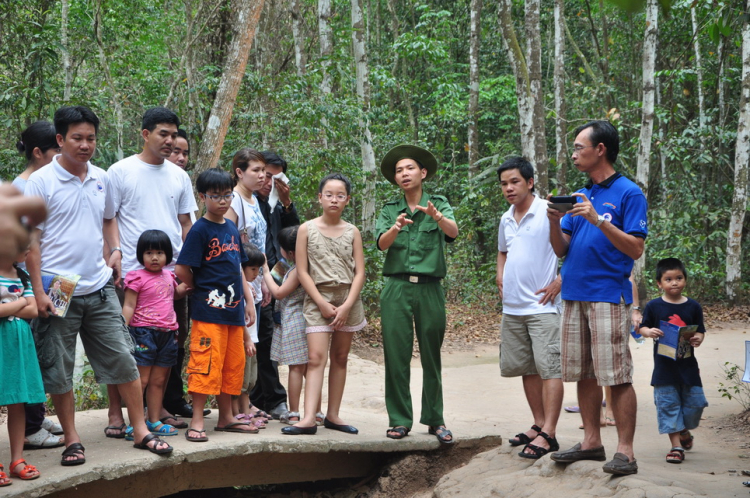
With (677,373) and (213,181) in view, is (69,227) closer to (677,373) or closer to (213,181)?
(213,181)

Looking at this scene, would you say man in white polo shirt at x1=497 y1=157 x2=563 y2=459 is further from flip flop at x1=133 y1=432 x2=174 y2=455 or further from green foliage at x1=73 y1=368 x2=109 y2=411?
green foliage at x1=73 y1=368 x2=109 y2=411

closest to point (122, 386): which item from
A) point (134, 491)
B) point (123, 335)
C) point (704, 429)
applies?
point (123, 335)

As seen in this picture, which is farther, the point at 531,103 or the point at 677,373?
the point at 531,103

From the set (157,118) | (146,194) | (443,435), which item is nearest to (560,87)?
(443,435)

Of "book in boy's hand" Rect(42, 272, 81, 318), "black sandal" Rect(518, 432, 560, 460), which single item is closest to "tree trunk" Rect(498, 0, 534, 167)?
"black sandal" Rect(518, 432, 560, 460)

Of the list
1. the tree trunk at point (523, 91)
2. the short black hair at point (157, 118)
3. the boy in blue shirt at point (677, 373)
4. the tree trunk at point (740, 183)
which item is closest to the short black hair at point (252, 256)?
the short black hair at point (157, 118)

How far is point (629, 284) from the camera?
4148 mm

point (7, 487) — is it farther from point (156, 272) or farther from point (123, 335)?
point (156, 272)

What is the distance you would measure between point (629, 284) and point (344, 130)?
666 cm

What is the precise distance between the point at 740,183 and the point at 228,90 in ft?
34.0

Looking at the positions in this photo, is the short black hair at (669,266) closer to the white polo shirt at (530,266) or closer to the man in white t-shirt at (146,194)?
the white polo shirt at (530,266)

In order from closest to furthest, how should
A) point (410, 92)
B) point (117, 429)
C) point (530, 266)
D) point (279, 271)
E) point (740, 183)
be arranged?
point (117, 429) → point (530, 266) → point (279, 271) → point (740, 183) → point (410, 92)

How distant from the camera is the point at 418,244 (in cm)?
495

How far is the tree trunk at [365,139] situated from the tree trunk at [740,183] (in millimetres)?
6724
